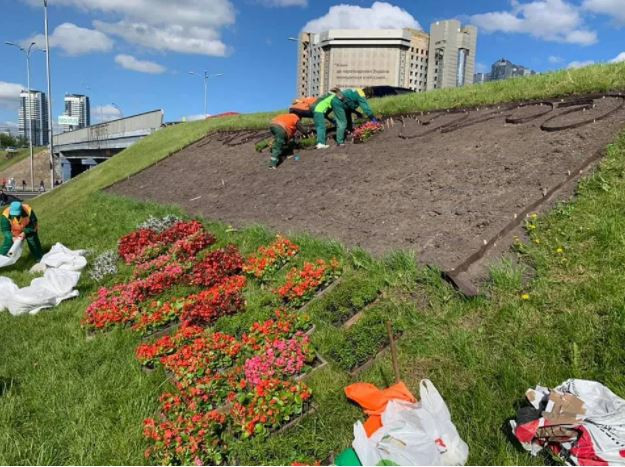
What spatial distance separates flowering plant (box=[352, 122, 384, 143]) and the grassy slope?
6.23 metres

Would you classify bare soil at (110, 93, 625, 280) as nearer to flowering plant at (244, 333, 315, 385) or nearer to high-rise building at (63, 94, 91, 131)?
flowering plant at (244, 333, 315, 385)

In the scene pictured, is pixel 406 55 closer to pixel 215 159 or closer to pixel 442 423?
pixel 215 159

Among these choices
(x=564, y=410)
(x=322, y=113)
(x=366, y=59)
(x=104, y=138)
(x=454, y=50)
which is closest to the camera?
(x=564, y=410)

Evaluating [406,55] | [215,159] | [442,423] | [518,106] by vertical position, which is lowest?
[442,423]

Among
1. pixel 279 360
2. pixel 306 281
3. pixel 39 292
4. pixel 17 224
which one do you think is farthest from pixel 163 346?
pixel 17 224

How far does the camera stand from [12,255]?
9211 mm

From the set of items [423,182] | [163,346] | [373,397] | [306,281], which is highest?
[423,182]

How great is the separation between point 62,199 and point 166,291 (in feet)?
51.3

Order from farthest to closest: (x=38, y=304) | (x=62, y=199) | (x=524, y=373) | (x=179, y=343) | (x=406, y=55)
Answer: (x=406, y=55)
(x=62, y=199)
(x=38, y=304)
(x=179, y=343)
(x=524, y=373)

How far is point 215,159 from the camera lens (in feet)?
51.6

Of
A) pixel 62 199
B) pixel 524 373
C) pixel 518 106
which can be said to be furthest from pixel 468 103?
pixel 62 199

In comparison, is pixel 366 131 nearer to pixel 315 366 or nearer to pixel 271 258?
Result: pixel 271 258

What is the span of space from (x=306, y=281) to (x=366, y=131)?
7109 millimetres

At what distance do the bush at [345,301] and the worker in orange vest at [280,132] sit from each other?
7.29 meters
